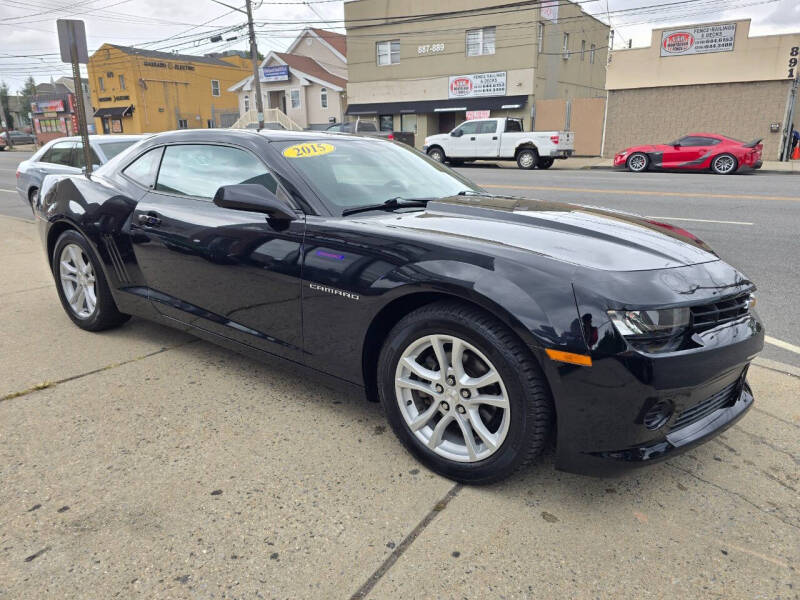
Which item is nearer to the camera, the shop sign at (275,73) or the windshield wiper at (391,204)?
the windshield wiper at (391,204)

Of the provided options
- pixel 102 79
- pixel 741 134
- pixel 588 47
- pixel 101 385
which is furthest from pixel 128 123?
pixel 101 385

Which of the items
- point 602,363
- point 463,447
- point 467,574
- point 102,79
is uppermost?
point 102,79

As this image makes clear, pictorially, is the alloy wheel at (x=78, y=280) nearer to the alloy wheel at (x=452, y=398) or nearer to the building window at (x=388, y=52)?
the alloy wheel at (x=452, y=398)

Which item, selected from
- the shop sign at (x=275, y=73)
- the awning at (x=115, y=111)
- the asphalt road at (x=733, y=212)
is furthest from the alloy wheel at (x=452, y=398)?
the awning at (x=115, y=111)

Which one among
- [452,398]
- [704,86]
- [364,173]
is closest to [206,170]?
[364,173]

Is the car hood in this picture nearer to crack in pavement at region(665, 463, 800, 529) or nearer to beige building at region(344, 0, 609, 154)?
crack in pavement at region(665, 463, 800, 529)

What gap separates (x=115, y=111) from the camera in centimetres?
4847

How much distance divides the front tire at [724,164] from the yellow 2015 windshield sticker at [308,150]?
18113 mm

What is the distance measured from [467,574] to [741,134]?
27.8 meters

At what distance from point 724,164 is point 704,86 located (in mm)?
9053

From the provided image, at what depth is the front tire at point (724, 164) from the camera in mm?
17881

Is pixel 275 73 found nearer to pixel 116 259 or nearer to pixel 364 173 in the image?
pixel 116 259

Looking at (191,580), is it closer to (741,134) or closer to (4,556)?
(4,556)

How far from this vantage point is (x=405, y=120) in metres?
34.0
